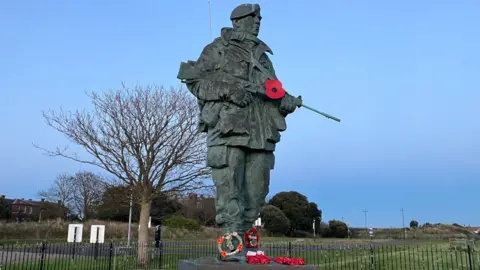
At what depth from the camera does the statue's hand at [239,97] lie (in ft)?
18.1

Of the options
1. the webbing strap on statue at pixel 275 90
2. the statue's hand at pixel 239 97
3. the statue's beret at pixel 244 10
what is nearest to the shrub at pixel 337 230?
the webbing strap on statue at pixel 275 90

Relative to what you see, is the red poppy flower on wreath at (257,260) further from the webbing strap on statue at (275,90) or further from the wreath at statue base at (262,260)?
the webbing strap on statue at (275,90)

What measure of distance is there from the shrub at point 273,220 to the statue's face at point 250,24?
123 ft

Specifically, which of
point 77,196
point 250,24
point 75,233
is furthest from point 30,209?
point 250,24

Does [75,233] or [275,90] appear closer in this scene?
[275,90]

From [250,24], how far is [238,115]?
5.11 feet

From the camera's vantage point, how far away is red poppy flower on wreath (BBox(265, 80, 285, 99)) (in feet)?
18.9

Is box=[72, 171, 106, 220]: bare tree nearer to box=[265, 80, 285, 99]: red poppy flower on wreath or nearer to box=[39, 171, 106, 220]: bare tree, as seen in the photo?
box=[39, 171, 106, 220]: bare tree

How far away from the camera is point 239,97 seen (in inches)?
219

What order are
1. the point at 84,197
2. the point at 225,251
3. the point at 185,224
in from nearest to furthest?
the point at 225,251, the point at 185,224, the point at 84,197

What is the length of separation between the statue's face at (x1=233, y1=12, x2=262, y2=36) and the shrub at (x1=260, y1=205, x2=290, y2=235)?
37.5m

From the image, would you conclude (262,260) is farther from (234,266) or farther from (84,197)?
(84,197)

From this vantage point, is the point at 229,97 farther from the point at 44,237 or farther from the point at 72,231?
the point at 44,237

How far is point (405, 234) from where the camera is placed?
4188 cm
